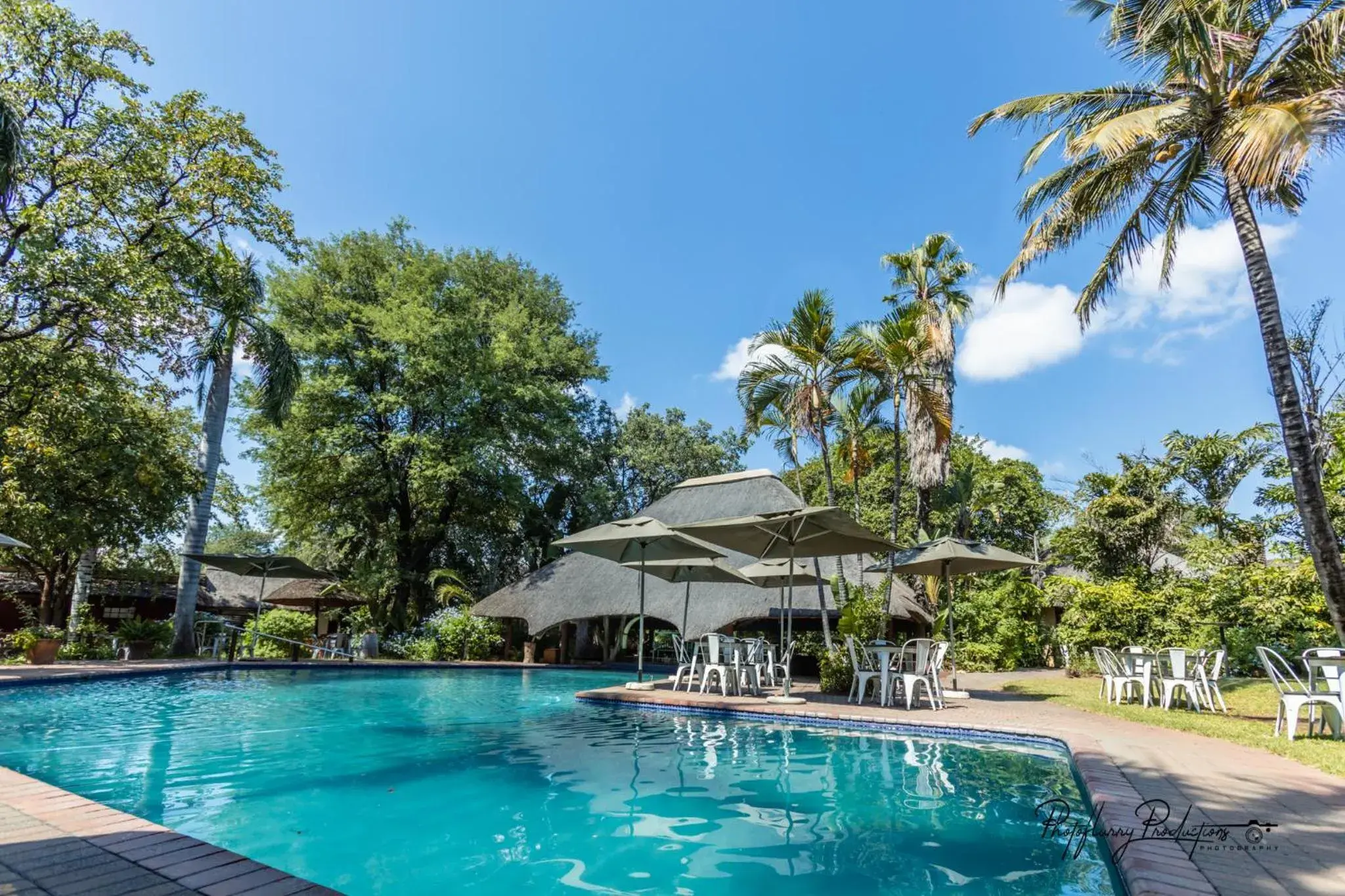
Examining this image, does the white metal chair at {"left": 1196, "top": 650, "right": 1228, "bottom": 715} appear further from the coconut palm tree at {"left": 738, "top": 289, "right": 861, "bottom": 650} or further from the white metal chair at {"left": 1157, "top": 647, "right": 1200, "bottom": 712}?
the coconut palm tree at {"left": 738, "top": 289, "right": 861, "bottom": 650}

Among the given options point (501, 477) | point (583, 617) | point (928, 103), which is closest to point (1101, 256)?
point (928, 103)

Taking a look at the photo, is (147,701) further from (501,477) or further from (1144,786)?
(501,477)

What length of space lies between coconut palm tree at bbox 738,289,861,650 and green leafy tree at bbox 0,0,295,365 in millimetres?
10863

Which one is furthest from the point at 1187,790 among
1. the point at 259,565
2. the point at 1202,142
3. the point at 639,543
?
the point at 259,565

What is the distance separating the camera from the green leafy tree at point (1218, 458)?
21.1 meters

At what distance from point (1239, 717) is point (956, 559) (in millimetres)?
3824

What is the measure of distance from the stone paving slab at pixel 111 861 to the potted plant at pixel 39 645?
479 inches

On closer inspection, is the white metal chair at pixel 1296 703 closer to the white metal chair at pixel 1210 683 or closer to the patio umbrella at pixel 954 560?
the white metal chair at pixel 1210 683

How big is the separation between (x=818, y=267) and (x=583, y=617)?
1119 cm

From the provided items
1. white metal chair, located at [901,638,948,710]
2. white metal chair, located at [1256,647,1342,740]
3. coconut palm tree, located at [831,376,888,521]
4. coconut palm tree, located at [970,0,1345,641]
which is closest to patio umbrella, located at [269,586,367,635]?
coconut palm tree, located at [831,376,888,521]

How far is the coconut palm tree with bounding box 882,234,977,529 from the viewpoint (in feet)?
51.5

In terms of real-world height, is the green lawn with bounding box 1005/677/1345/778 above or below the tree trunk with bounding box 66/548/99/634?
below

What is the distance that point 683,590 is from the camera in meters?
17.8

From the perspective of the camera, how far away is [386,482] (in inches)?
894
